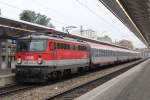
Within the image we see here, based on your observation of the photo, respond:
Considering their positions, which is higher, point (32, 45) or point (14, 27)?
point (14, 27)

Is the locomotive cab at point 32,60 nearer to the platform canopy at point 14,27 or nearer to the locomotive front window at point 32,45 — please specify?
the locomotive front window at point 32,45

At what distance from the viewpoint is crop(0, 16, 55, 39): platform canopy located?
894 inches

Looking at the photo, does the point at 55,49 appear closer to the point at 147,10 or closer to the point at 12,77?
the point at 12,77

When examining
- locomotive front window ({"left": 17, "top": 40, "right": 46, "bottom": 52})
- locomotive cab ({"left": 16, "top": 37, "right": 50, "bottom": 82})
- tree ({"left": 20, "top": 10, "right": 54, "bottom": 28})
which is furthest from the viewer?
tree ({"left": 20, "top": 10, "right": 54, "bottom": 28})

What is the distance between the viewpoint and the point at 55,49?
2366cm

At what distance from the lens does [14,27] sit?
79.4 ft

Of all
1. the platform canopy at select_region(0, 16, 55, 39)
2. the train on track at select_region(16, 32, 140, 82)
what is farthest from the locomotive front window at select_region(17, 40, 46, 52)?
the platform canopy at select_region(0, 16, 55, 39)

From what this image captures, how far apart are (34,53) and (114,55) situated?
1289 inches

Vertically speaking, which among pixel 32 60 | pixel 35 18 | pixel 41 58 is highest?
pixel 35 18

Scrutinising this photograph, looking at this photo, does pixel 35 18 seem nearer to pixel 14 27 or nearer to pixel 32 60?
pixel 14 27

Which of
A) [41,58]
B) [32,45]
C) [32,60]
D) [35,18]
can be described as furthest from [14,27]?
[35,18]

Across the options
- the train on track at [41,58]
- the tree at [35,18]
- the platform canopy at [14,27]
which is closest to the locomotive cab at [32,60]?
the train on track at [41,58]

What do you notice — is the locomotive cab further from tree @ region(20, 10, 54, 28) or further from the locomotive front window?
tree @ region(20, 10, 54, 28)

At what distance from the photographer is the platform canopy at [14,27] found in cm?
2272
